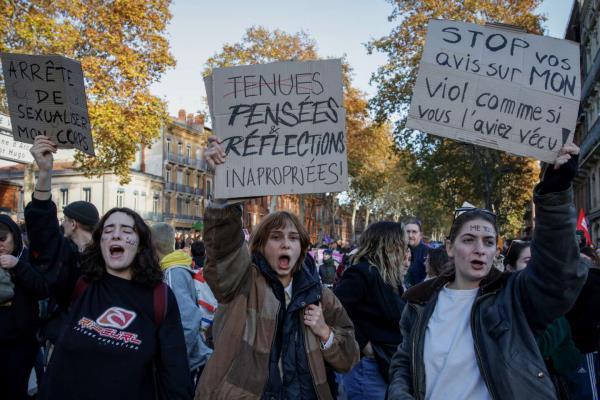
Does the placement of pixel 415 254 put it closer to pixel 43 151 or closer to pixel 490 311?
pixel 43 151

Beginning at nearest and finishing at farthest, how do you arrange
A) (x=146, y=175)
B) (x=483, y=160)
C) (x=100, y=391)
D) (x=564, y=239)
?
1. (x=564, y=239)
2. (x=100, y=391)
3. (x=483, y=160)
4. (x=146, y=175)

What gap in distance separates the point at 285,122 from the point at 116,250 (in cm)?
113

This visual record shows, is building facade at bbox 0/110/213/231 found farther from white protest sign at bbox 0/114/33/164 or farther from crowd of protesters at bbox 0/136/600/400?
crowd of protesters at bbox 0/136/600/400

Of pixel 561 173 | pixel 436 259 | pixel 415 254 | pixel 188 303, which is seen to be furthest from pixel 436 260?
pixel 561 173

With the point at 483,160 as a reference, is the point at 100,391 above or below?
below

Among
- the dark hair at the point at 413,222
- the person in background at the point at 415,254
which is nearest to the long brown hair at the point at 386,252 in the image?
the person in background at the point at 415,254

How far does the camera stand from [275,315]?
3150 mm

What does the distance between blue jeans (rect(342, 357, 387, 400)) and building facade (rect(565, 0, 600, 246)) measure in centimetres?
2403

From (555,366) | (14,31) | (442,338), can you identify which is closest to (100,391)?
(442,338)

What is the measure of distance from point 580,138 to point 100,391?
3643 cm

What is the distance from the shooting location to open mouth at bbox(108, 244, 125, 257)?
3.41 metres

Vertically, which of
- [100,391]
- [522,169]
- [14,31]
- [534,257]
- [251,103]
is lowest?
[100,391]

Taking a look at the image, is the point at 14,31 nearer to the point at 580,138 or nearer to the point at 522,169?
the point at 522,169

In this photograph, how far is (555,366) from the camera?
3.18 m
